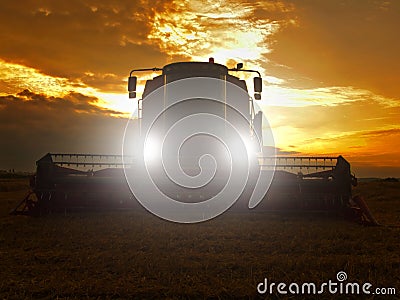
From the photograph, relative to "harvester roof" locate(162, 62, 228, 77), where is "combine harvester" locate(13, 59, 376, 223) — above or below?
below

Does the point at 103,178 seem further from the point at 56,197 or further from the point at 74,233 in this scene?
the point at 74,233

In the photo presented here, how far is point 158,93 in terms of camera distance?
42.4 ft

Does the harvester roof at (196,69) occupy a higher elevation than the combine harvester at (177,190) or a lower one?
higher

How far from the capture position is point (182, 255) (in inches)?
283

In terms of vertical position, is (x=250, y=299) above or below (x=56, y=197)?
below

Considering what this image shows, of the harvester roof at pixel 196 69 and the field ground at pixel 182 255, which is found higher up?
the harvester roof at pixel 196 69

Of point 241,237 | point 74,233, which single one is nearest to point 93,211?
point 74,233

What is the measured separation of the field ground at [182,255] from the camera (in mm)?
5398

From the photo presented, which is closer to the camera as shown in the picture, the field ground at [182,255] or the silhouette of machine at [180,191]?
the field ground at [182,255]

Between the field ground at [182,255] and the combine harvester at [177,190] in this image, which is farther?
the combine harvester at [177,190]

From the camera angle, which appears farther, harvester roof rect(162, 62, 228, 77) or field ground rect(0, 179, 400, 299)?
harvester roof rect(162, 62, 228, 77)

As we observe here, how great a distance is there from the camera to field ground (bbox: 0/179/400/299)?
5.40 metres

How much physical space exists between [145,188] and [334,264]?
6.13 metres

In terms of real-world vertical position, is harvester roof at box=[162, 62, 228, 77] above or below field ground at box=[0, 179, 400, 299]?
above
